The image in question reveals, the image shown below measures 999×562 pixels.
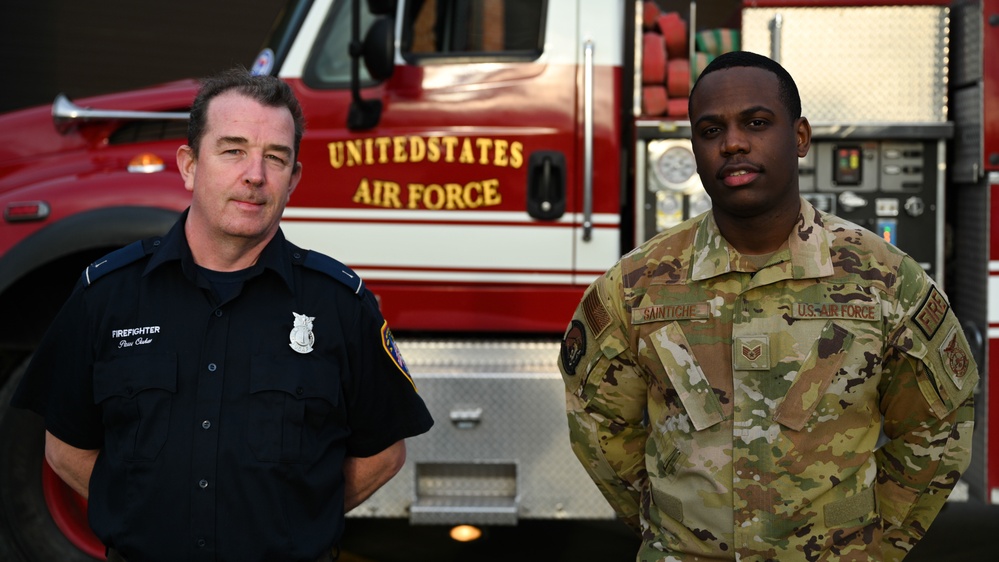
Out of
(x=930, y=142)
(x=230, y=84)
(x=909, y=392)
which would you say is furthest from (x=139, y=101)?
(x=909, y=392)

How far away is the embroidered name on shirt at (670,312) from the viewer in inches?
85.8

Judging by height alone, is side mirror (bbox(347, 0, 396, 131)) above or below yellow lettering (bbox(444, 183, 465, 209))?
above

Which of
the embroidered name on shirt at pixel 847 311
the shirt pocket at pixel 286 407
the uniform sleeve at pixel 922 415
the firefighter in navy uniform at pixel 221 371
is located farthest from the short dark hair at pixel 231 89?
the uniform sleeve at pixel 922 415

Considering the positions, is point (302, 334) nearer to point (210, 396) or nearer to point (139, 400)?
point (210, 396)

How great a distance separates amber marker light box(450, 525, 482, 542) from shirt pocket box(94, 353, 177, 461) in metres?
3.24

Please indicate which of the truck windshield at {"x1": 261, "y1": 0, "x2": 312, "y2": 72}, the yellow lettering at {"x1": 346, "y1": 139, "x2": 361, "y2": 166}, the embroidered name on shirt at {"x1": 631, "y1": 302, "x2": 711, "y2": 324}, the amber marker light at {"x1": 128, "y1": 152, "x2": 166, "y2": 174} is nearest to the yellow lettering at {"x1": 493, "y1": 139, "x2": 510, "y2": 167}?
the yellow lettering at {"x1": 346, "y1": 139, "x2": 361, "y2": 166}

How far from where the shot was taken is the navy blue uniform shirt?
6.71 ft

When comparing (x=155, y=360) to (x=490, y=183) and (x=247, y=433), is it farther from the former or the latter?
(x=490, y=183)

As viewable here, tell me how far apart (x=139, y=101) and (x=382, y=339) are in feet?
9.06

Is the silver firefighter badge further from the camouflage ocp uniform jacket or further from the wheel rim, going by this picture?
the wheel rim

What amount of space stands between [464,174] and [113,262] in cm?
A: 209

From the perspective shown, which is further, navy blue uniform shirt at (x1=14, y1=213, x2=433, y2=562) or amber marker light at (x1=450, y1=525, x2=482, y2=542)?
amber marker light at (x1=450, y1=525, x2=482, y2=542)

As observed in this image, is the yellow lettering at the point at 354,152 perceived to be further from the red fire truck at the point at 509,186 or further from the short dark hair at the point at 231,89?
the short dark hair at the point at 231,89

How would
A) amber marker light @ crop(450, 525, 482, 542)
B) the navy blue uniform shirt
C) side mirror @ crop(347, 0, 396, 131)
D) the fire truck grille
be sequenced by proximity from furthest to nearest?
amber marker light @ crop(450, 525, 482, 542) → the fire truck grille → side mirror @ crop(347, 0, 396, 131) → the navy blue uniform shirt
